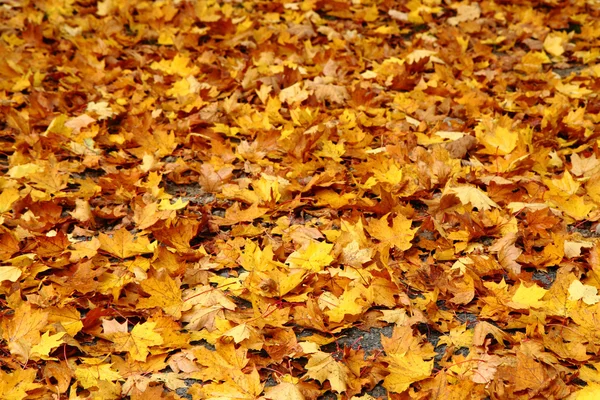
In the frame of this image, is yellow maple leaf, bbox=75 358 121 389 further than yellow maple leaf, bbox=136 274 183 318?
No

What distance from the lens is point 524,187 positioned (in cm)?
284

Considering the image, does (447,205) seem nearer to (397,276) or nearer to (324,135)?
(397,276)

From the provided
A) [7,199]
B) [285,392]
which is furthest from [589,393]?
[7,199]

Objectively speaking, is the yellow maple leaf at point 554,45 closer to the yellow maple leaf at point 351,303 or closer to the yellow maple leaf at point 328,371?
the yellow maple leaf at point 351,303

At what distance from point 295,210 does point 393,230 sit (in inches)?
18.8

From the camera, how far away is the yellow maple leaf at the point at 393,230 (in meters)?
2.50

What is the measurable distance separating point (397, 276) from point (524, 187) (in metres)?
0.83

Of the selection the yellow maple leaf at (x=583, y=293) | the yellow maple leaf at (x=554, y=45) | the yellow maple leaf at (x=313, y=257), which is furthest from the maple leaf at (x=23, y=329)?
the yellow maple leaf at (x=554, y=45)

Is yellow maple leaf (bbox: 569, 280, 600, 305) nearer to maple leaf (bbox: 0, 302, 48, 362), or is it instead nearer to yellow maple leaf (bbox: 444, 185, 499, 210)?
yellow maple leaf (bbox: 444, 185, 499, 210)

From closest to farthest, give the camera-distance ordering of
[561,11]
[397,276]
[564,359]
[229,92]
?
[564,359], [397,276], [229,92], [561,11]

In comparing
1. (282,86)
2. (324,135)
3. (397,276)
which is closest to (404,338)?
(397,276)

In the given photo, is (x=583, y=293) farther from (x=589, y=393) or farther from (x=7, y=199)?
(x=7, y=199)

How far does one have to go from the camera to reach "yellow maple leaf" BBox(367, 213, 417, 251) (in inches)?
98.6

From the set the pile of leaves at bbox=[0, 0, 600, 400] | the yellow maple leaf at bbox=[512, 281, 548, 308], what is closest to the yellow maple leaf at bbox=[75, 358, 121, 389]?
the pile of leaves at bbox=[0, 0, 600, 400]
